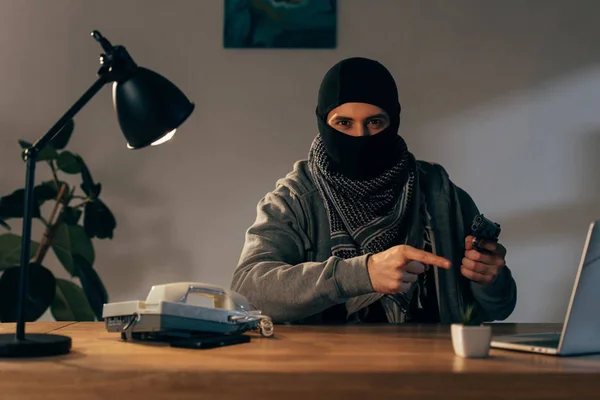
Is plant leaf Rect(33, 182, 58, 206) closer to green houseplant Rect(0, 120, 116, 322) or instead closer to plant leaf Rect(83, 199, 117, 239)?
green houseplant Rect(0, 120, 116, 322)

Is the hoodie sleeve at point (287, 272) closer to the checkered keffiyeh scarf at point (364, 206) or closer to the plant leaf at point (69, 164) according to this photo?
the checkered keffiyeh scarf at point (364, 206)

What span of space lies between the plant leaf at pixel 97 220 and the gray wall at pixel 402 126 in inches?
9.8

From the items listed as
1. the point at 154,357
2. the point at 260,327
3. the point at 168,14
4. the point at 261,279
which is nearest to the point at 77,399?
the point at 154,357

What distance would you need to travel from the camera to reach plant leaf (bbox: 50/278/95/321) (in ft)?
8.87

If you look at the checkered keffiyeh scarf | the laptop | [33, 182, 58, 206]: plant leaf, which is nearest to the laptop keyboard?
the laptop

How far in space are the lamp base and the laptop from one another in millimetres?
563

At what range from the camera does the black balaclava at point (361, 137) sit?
6.03 ft

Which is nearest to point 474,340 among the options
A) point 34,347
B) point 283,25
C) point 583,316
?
point 583,316

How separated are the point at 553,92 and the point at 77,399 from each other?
267cm

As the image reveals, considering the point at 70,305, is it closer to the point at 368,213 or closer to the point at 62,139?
the point at 62,139

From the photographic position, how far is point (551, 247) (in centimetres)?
294

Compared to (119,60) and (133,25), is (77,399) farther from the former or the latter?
(133,25)

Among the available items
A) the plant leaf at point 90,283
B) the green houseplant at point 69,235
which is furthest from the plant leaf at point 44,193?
the plant leaf at point 90,283

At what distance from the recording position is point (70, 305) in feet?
8.89
